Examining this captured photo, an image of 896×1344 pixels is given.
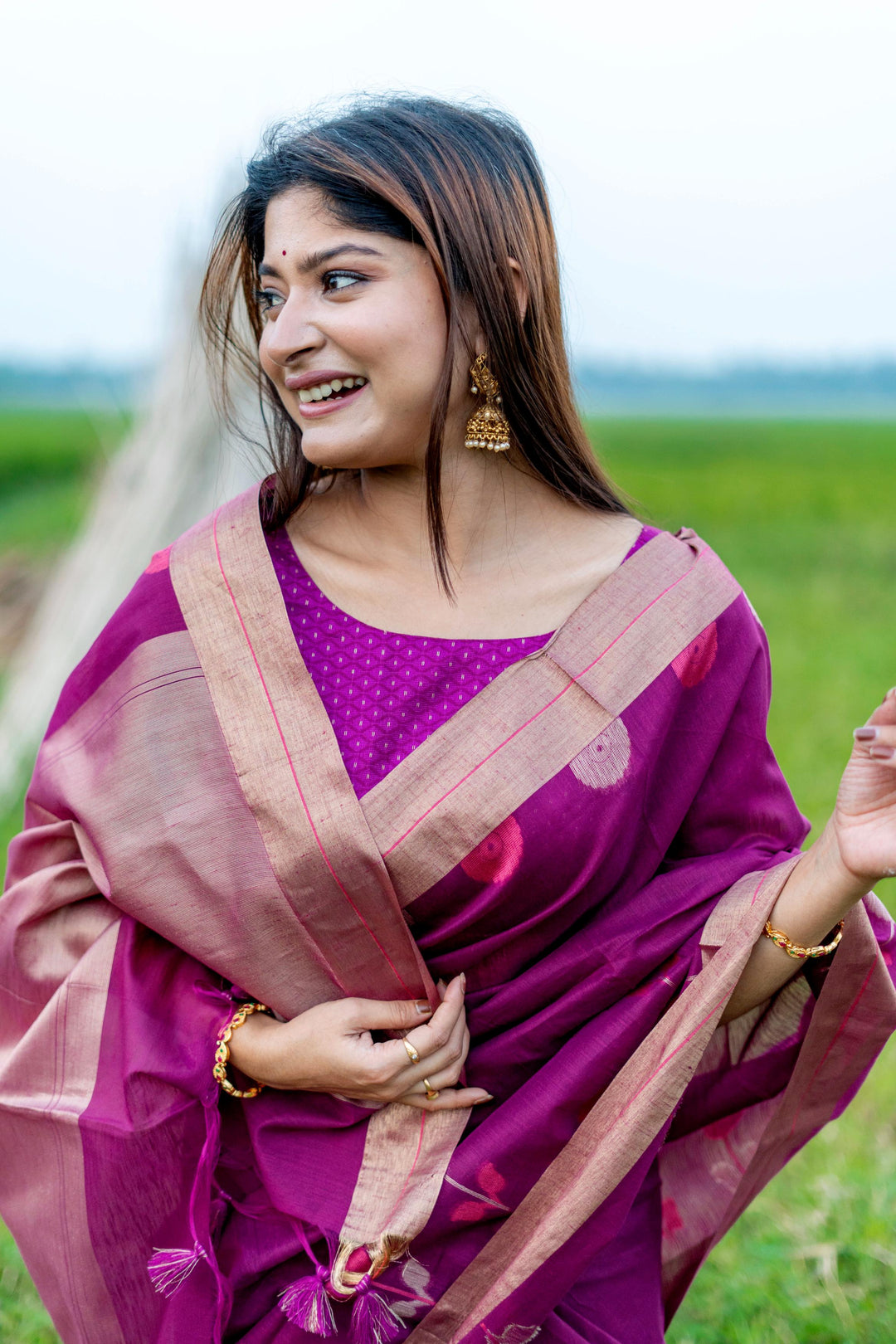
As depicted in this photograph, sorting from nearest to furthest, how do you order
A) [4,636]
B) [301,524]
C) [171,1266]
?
1. [171,1266]
2. [301,524]
3. [4,636]

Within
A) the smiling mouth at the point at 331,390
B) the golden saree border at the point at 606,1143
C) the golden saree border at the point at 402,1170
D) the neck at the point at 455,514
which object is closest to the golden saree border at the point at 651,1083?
the golden saree border at the point at 606,1143

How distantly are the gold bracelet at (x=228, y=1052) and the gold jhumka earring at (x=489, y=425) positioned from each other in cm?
99

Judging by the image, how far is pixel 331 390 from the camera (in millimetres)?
1929

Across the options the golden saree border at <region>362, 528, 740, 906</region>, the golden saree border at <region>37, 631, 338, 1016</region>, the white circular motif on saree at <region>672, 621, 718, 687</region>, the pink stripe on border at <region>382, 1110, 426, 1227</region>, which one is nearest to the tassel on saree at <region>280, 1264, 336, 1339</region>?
the pink stripe on border at <region>382, 1110, 426, 1227</region>

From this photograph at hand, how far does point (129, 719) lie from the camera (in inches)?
77.2

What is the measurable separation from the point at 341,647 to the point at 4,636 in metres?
6.96

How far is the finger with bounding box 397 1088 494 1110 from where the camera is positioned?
6.23ft

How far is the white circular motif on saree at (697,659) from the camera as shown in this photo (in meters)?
2.02

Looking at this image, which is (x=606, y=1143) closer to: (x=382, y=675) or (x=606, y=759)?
(x=606, y=759)

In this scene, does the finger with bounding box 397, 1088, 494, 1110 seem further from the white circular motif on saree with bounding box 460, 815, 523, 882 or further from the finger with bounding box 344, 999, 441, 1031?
→ the white circular motif on saree with bounding box 460, 815, 523, 882

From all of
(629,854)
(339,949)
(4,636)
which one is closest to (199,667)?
(339,949)

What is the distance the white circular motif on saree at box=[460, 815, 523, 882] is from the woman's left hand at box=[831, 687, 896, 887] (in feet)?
1.54

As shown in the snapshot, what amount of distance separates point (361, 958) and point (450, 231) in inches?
44.8

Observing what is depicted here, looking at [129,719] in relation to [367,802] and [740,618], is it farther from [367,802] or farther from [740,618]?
[740,618]
